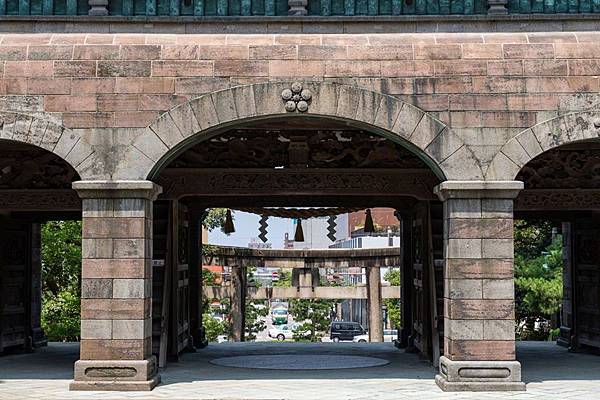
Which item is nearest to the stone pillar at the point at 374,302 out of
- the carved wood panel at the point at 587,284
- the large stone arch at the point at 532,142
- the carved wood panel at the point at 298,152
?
the carved wood panel at the point at 587,284

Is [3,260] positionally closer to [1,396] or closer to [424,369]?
[1,396]

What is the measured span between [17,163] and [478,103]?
271 inches

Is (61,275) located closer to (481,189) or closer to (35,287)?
(35,287)

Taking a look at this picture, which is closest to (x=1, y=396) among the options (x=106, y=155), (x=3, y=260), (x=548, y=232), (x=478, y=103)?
(x=106, y=155)

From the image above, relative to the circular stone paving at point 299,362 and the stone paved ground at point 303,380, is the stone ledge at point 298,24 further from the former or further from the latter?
the circular stone paving at point 299,362

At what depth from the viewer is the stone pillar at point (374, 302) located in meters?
28.2

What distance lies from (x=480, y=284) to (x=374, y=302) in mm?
18507

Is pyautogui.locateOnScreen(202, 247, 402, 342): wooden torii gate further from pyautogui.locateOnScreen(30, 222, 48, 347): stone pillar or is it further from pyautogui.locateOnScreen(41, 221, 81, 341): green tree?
pyautogui.locateOnScreen(30, 222, 48, 347): stone pillar

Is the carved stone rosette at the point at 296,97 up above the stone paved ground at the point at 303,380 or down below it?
above

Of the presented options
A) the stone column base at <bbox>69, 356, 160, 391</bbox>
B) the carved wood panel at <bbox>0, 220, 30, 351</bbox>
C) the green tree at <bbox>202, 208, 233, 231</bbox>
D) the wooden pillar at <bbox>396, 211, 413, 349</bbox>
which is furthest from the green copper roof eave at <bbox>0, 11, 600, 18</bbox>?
the green tree at <bbox>202, 208, 233, 231</bbox>

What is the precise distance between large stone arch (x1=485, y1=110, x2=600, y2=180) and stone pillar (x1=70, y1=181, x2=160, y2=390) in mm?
4052

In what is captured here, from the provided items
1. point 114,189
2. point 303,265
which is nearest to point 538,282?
point 303,265

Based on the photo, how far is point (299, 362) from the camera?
13305 mm

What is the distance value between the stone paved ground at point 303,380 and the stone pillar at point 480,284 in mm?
356
